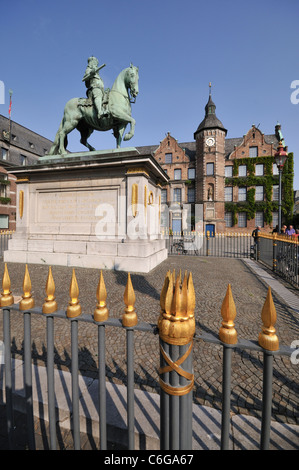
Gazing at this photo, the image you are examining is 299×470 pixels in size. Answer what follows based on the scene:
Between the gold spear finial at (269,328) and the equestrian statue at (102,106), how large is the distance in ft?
26.8

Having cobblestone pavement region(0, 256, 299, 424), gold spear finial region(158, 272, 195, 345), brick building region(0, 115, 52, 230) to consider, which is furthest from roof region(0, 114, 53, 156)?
gold spear finial region(158, 272, 195, 345)

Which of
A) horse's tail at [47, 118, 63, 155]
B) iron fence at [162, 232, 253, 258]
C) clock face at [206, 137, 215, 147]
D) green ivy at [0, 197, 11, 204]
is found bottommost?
iron fence at [162, 232, 253, 258]

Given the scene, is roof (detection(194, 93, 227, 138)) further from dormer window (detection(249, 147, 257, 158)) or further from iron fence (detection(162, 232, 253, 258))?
iron fence (detection(162, 232, 253, 258))

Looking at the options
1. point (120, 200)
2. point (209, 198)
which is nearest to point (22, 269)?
point (120, 200)

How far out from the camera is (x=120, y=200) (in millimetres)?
7332

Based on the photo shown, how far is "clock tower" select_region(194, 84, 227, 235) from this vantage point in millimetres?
30031

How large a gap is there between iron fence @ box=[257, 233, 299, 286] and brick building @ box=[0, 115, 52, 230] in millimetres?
28559

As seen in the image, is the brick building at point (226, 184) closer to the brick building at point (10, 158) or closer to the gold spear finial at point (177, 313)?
the brick building at point (10, 158)
